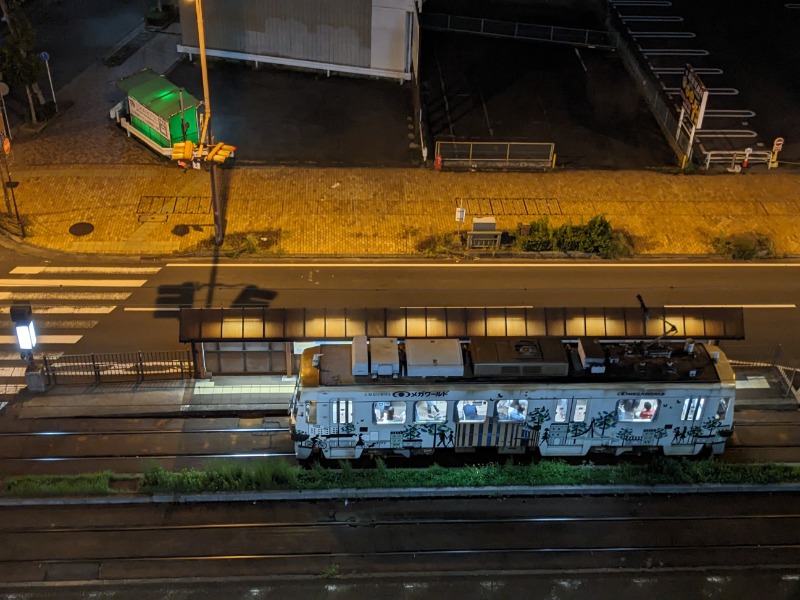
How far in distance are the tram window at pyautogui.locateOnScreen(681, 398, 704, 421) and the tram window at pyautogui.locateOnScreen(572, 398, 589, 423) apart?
10.2ft

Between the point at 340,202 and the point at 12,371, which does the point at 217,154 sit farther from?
the point at 12,371

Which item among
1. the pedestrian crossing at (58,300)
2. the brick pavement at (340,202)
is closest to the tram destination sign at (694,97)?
the brick pavement at (340,202)

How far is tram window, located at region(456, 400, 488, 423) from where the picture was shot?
2809cm

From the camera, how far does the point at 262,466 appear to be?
28.3m

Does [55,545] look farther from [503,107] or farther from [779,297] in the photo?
[503,107]

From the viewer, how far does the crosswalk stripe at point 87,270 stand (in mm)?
37688

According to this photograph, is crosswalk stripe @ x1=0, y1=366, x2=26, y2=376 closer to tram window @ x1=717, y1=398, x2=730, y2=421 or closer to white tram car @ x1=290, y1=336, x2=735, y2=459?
white tram car @ x1=290, y1=336, x2=735, y2=459

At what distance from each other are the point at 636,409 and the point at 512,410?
388 cm

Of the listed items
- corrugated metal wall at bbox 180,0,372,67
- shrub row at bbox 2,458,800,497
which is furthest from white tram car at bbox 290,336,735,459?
corrugated metal wall at bbox 180,0,372,67

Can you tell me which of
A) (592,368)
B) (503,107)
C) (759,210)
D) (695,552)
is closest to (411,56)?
(503,107)

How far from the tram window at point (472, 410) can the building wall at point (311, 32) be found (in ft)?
87.6

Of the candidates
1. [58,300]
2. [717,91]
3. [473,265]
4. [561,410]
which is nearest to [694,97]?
[717,91]

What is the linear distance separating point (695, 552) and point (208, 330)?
16.8 meters

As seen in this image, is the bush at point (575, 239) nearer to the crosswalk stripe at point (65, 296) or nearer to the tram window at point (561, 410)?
the tram window at point (561, 410)
